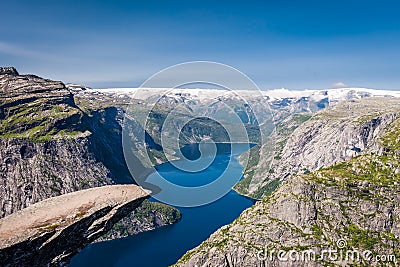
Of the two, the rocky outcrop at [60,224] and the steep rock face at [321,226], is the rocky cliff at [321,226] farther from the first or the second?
the rocky outcrop at [60,224]

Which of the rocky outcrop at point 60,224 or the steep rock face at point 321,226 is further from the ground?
the rocky outcrop at point 60,224

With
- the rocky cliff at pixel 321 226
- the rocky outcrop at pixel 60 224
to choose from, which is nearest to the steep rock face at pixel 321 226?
the rocky cliff at pixel 321 226

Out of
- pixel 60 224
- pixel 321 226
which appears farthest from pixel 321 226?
pixel 60 224

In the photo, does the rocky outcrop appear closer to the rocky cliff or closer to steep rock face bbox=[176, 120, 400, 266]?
steep rock face bbox=[176, 120, 400, 266]

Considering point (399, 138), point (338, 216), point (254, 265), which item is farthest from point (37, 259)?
point (399, 138)

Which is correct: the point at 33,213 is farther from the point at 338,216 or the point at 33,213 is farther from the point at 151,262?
the point at 151,262

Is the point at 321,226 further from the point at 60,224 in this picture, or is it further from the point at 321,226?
the point at 60,224

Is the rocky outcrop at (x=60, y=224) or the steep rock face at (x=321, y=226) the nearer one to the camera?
the rocky outcrop at (x=60, y=224)
